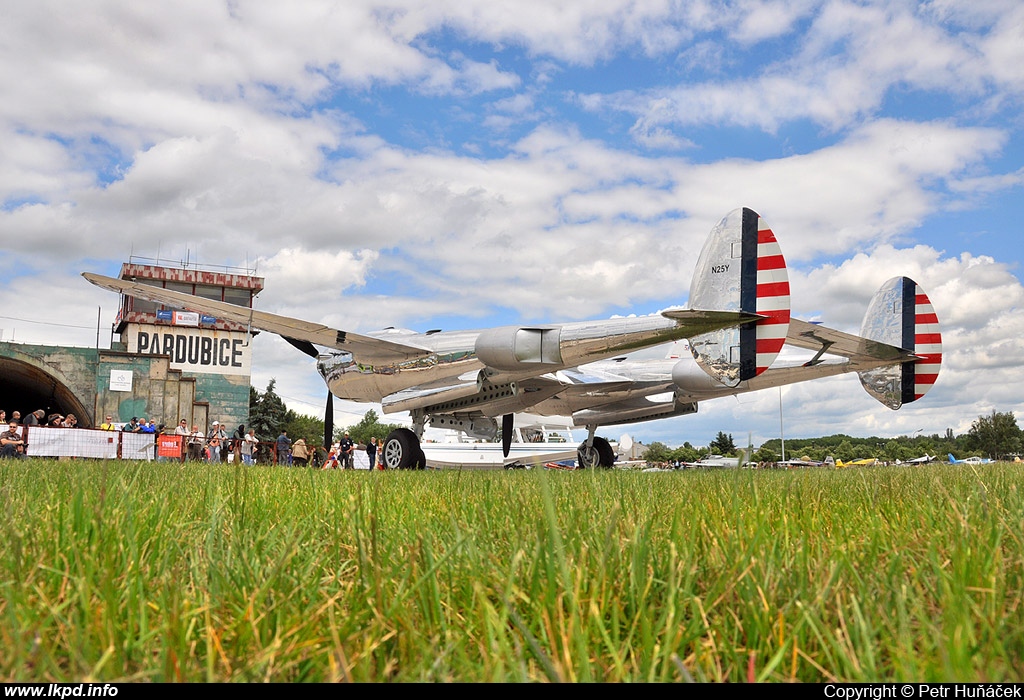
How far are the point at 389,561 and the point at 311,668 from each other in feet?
2.42

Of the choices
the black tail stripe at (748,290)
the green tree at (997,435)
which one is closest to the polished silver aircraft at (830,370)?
the black tail stripe at (748,290)

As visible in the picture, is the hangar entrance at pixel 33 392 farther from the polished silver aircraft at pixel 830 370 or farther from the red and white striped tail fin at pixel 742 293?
the red and white striped tail fin at pixel 742 293

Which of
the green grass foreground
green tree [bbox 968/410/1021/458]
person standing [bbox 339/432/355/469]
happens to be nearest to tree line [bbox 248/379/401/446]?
person standing [bbox 339/432/355/469]

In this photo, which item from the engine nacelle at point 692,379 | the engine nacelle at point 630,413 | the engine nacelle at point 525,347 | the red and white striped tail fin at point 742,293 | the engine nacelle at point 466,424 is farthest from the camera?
the engine nacelle at point 630,413

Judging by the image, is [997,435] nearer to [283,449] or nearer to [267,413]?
[283,449]

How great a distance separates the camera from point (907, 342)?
16.3m

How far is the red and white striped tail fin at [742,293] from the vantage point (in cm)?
1305

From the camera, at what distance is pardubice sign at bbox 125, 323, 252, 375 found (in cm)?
5741

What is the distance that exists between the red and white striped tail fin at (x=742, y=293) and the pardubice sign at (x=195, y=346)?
4958cm

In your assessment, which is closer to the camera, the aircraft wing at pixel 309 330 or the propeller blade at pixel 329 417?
the aircraft wing at pixel 309 330

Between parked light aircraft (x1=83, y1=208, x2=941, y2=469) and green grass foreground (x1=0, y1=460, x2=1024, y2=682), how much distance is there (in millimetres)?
9436
